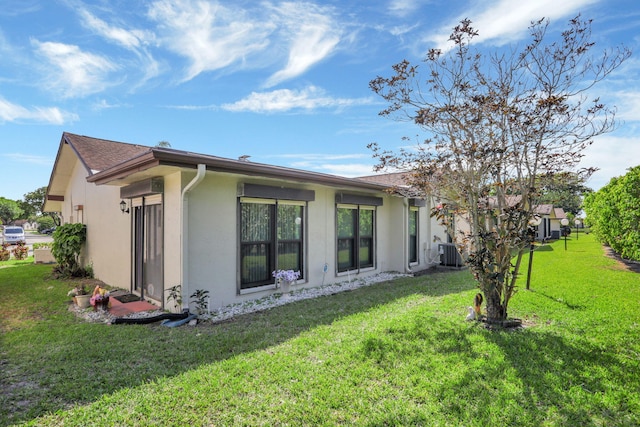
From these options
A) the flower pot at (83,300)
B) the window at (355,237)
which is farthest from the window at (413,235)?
the flower pot at (83,300)

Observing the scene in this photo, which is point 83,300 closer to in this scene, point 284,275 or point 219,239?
point 219,239

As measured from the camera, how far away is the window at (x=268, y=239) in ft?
22.5

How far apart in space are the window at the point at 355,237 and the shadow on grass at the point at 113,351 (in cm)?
273

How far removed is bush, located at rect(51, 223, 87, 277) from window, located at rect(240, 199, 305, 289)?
7394 millimetres

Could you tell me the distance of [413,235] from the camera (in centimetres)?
1140

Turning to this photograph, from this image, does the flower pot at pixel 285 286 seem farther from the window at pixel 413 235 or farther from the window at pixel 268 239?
the window at pixel 413 235

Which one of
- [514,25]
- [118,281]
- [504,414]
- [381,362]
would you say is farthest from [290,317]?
[514,25]

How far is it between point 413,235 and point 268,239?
19.9 ft

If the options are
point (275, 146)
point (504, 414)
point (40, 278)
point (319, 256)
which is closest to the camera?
point (504, 414)

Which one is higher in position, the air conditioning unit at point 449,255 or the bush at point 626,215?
the bush at point 626,215

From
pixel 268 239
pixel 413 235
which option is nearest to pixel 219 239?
pixel 268 239

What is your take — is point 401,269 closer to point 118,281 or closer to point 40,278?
point 118,281

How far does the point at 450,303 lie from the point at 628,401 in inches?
134

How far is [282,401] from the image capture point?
118 inches
